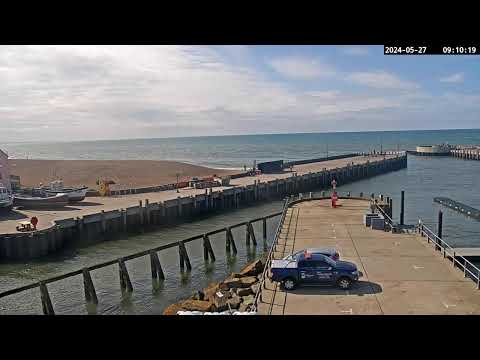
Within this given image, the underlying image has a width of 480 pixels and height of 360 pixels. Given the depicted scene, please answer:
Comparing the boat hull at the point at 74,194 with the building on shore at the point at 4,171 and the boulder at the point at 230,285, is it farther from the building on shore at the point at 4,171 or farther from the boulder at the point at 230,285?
the boulder at the point at 230,285

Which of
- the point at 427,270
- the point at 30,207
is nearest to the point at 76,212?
the point at 30,207

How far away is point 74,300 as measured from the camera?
2172cm

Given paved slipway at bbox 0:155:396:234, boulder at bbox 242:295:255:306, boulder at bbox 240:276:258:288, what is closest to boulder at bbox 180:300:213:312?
boulder at bbox 242:295:255:306

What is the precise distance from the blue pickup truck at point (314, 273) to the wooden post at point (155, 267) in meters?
9.83

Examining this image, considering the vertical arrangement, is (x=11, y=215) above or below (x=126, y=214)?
above

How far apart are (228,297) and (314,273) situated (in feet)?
13.9

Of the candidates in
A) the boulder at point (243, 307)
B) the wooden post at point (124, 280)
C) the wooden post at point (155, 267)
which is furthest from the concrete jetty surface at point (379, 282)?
the wooden post at point (124, 280)

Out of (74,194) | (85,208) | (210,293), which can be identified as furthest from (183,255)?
(74,194)

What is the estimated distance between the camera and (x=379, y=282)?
16703 millimetres

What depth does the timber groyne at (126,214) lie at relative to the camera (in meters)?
29.3

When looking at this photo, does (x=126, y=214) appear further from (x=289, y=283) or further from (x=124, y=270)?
(x=289, y=283)
